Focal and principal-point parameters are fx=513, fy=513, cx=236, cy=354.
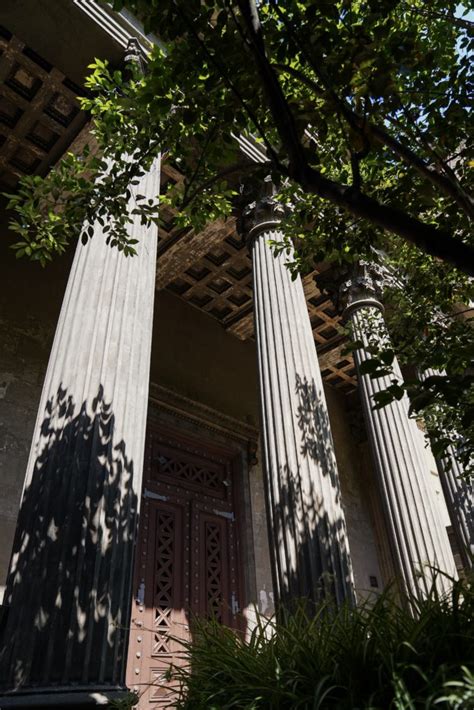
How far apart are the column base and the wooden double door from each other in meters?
5.31

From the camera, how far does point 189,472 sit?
11523 millimetres

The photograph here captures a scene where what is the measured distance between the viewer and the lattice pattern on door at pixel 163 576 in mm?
9141

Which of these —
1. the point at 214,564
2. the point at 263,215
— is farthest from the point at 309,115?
the point at 214,564

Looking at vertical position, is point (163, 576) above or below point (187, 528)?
below

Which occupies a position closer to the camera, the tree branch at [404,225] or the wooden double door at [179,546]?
the tree branch at [404,225]

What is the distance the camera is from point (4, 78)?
27.0 feet

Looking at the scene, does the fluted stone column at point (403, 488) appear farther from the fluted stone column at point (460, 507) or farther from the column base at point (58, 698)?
the column base at point (58, 698)

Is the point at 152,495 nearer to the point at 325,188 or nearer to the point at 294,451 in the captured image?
the point at 294,451

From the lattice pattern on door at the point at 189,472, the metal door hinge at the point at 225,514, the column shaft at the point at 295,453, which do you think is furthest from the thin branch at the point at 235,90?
the metal door hinge at the point at 225,514

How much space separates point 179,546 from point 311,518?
17.3 feet

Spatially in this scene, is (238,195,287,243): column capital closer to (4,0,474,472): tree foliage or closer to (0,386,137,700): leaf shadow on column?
(4,0,474,472): tree foliage

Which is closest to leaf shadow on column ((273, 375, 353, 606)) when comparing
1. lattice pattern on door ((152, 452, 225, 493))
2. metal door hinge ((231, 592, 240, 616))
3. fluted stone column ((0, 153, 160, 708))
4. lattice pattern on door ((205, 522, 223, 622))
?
fluted stone column ((0, 153, 160, 708))

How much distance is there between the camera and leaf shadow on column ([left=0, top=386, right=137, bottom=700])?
3656mm

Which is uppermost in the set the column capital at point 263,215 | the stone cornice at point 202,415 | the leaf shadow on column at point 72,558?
the column capital at point 263,215
